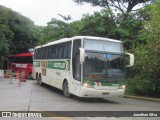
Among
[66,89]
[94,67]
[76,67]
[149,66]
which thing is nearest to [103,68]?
[94,67]

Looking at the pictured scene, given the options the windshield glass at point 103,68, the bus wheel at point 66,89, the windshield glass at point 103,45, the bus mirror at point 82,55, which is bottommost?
the bus wheel at point 66,89

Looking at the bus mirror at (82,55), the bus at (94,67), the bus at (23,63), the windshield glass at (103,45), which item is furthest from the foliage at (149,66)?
the bus at (23,63)

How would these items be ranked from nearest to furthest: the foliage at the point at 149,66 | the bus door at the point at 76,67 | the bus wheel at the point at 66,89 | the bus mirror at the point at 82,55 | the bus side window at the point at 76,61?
the bus mirror at the point at 82,55 → the bus door at the point at 76,67 → the bus side window at the point at 76,61 → the bus wheel at the point at 66,89 → the foliage at the point at 149,66

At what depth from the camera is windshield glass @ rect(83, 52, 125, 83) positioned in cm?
1742

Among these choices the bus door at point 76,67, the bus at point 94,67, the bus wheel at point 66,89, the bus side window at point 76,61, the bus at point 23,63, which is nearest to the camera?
the bus at point 94,67

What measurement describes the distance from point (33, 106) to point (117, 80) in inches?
184

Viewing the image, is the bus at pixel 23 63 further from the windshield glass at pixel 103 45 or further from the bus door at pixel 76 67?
the windshield glass at pixel 103 45

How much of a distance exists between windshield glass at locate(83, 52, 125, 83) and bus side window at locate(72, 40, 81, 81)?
0.60 m

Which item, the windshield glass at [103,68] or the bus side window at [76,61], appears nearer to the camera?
the windshield glass at [103,68]

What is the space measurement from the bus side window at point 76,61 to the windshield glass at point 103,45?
53 centimetres

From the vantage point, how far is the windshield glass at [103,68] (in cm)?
1742

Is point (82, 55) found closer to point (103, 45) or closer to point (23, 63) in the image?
point (103, 45)

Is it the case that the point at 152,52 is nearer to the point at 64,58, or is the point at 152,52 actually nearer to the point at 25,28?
the point at 64,58

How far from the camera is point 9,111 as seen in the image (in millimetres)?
13297
